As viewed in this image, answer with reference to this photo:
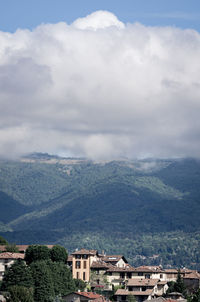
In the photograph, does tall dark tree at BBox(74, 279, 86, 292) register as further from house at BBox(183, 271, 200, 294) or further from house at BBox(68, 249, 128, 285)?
house at BBox(183, 271, 200, 294)

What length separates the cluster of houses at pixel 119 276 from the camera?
526 feet

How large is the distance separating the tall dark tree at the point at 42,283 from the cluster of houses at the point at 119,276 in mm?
15824

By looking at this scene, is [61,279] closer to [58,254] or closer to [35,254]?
[35,254]

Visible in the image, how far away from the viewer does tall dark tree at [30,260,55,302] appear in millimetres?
141775

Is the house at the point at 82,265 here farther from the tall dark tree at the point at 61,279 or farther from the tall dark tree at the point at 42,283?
the tall dark tree at the point at 42,283

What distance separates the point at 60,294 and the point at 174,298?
945 inches

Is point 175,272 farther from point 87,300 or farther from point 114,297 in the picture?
point 87,300

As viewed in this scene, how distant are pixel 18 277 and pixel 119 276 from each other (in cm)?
3696

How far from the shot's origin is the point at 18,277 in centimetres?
14412

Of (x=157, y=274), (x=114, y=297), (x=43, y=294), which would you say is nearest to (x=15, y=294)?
(x=43, y=294)

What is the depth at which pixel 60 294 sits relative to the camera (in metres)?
147

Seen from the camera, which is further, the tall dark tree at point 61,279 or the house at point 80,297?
the tall dark tree at point 61,279

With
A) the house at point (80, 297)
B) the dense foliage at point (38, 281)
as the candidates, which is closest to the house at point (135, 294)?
the dense foliage at point (38, 281)

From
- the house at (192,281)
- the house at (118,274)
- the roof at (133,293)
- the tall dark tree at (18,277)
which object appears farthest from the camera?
the house at (192,281)
